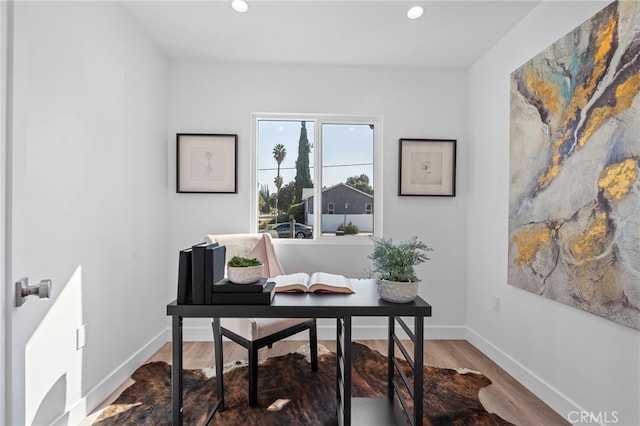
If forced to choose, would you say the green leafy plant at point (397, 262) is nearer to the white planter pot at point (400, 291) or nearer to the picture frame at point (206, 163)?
the white planter pot at point (400, 291)

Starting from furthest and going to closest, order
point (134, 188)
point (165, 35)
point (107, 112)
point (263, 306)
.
Result: 1. point (165, 35)
2. point (134, 188)
3. point (107, 112)
4. point (263, 306)

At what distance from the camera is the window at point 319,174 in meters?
3.17

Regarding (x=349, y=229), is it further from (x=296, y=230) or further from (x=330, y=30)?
(x=330, y=30)

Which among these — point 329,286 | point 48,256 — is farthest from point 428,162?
point 48,256

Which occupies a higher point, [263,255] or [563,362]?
[263,255]

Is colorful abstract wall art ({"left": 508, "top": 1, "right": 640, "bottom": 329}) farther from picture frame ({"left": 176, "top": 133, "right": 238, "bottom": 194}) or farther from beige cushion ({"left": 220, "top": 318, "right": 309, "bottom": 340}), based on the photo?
picture frame ({"left": 176, "top": 133, "right": 238, "bottom": 194})

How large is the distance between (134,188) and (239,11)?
4.59 ft

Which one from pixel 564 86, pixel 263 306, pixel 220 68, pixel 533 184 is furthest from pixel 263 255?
pixel 564 86

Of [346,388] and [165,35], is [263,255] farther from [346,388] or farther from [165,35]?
[165,35]

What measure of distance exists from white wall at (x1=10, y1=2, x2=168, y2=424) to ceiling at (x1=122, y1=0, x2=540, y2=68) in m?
0.32

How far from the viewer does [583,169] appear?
1802mm

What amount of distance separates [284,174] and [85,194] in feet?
5.34

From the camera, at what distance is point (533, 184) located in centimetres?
219

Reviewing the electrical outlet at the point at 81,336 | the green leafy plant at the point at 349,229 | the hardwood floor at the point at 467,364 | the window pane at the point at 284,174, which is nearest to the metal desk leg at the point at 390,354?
the hardwood floor at the point at 467,364
